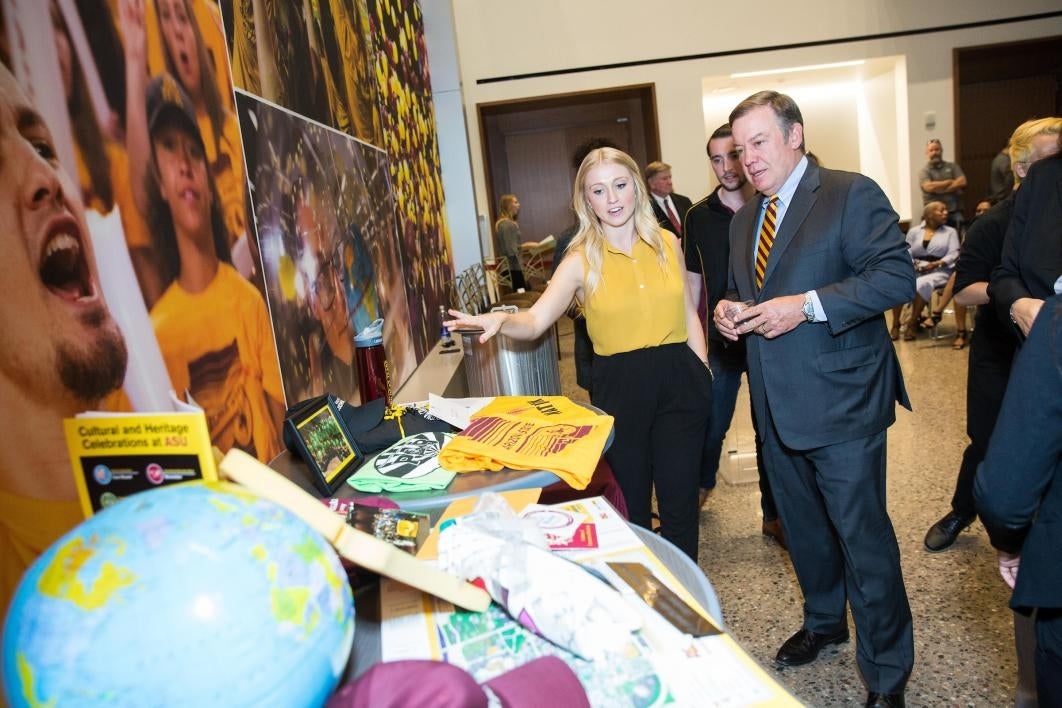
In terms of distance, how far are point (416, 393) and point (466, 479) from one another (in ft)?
5.43

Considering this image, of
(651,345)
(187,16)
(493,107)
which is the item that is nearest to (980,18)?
(493,107)

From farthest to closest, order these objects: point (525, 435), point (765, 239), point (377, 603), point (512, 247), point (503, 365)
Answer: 1. point (512, 247)
2. point (503, 365)
3. point (765, 239)
4. point (525, 435)
5. point (377, 603)

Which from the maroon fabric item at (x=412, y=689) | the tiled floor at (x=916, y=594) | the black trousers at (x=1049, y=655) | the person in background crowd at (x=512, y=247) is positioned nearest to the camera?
the maroon fabric item at (x=412, y=689)

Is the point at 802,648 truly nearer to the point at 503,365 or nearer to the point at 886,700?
the point at 886,700

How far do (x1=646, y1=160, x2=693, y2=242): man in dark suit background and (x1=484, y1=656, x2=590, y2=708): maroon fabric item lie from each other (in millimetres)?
2308

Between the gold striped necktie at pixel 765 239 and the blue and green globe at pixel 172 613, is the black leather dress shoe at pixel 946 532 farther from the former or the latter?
the blue and green globe at pixel 172 613

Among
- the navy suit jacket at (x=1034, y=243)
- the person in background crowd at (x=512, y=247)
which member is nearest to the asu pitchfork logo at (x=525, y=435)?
the navy suit jacket at (x=1034, y=243)

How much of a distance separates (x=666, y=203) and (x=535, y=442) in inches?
121

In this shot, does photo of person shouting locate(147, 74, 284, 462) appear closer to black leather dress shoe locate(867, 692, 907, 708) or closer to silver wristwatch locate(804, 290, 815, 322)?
silver wristwatch locate(804, 290, 815, 322)

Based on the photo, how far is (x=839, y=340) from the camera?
75.6 inches

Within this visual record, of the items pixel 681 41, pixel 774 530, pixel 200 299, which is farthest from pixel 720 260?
pixel 681 41

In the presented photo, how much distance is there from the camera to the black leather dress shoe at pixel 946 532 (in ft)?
9.37

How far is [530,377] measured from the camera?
3438mm

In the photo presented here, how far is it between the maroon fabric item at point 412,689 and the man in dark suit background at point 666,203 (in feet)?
7.84
